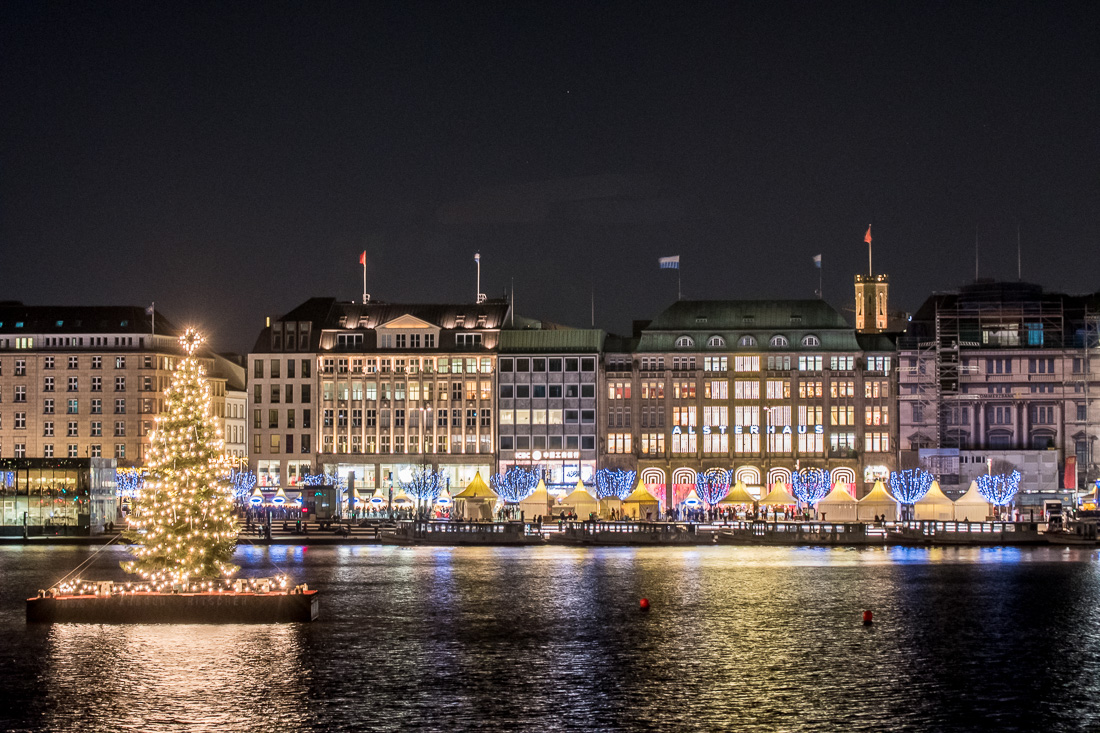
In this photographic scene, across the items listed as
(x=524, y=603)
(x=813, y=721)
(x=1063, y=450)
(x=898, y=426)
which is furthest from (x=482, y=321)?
(x=813, y=721)

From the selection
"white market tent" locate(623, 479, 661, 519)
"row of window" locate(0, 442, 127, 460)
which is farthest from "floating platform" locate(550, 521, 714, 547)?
"row of window" locate(0, 442, 127, 460)

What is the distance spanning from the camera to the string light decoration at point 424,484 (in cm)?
14988

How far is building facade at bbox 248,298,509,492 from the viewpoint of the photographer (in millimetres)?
164500

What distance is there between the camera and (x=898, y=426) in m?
160

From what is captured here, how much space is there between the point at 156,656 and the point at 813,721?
22.4m

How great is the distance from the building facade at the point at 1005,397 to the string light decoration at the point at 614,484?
28052mm

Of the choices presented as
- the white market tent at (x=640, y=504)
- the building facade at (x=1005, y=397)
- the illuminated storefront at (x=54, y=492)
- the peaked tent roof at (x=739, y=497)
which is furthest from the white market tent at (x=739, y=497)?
the illuminated storefront at (x=54, y=492)

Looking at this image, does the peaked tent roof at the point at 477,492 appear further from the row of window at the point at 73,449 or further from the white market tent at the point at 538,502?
the row of window at the point at 73,449

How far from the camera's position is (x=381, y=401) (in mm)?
165875

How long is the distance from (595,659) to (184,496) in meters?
17.8

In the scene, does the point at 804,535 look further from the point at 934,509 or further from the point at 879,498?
the point at 934,509

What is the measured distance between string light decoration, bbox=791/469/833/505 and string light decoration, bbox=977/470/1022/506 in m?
13.9

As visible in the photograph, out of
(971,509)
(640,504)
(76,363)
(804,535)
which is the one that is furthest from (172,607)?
(76,363)

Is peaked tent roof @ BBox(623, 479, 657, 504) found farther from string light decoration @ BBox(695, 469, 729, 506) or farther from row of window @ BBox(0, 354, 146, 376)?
row of window @ BBox(0, 354, 146, 376)
